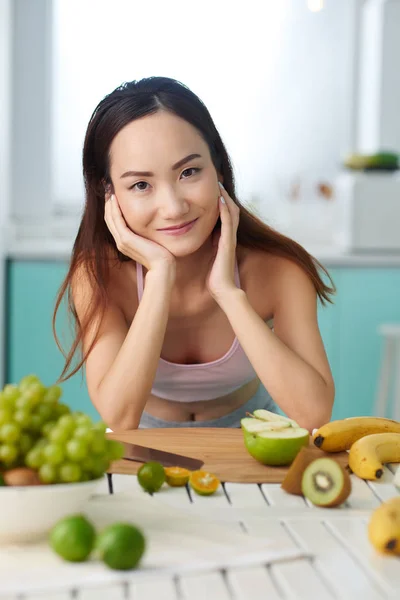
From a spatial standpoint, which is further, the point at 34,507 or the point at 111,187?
the point at 111,187

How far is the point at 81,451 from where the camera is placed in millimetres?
903

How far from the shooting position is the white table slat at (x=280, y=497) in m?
1.13

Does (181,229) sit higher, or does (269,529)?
(181,229)

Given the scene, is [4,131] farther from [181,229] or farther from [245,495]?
[245,495]

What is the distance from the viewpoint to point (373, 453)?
130 cm

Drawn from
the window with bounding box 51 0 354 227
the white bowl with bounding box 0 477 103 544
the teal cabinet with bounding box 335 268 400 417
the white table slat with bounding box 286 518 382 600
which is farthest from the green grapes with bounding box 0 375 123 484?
the window with bounding box 51 0 354 227

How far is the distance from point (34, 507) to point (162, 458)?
0.44 m

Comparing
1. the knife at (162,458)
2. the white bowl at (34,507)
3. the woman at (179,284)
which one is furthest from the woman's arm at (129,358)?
the white bowl at (34,507)

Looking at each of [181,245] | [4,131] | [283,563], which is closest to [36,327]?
[4,131]

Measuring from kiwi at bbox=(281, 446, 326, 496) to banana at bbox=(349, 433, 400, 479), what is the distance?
0.39 feet

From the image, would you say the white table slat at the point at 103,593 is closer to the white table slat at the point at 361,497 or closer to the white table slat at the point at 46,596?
the white table slat at the point at 46,596

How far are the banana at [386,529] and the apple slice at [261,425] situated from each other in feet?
1.16

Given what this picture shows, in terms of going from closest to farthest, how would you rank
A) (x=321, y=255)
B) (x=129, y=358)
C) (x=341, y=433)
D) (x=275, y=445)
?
(x=275, y=445), (x=341, y=433), (x=129, y=358), (x=321, y=255)

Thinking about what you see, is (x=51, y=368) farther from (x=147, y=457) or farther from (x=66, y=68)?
(x=147, y=457)
